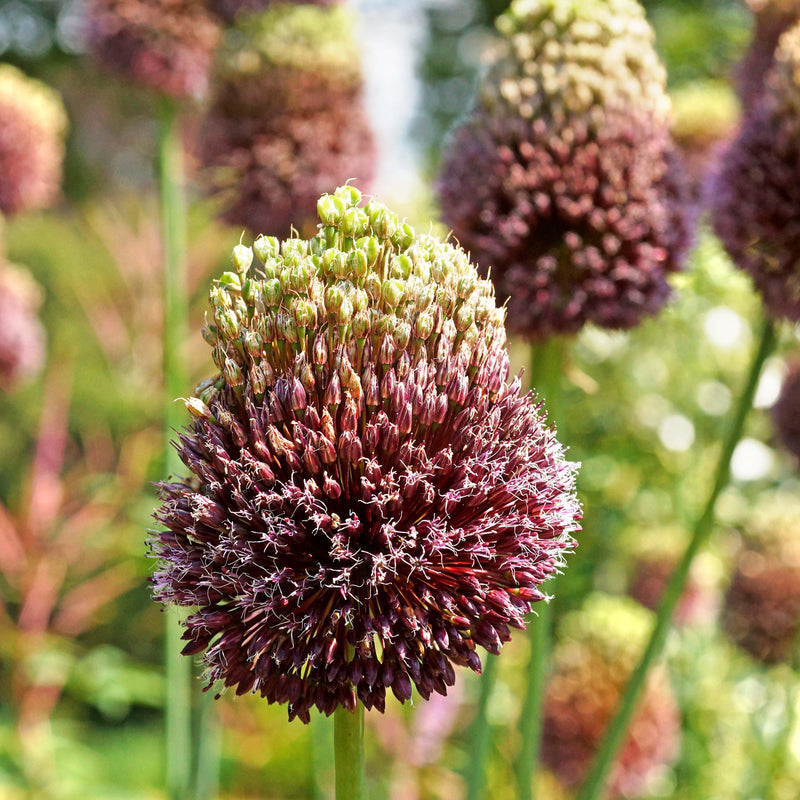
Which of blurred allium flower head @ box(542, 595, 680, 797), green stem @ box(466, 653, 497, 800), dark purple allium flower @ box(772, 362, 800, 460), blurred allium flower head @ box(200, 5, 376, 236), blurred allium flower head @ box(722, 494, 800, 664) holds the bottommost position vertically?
blurred allium flower head @ box(542, 595, 680, 797)

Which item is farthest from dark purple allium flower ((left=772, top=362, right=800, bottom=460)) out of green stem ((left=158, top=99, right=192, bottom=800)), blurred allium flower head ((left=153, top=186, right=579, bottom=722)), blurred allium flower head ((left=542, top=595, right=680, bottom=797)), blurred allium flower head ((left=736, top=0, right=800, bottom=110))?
green stem ((left=158, top=99, right=192, bottom=800))

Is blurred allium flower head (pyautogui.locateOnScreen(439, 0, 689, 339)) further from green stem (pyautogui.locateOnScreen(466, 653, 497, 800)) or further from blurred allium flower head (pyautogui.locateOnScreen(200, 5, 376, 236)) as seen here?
blurred allium flower head (pyautogui.locateOnScreen(200, 5, 376, 236))

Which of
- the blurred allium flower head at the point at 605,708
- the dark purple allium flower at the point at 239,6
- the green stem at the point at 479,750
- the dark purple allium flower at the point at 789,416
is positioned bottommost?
the blurred allium flower head at the point at 605,708

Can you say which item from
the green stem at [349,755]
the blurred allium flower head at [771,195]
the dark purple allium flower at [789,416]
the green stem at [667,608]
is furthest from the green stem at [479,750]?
the dark purple allium flower at [789,416]

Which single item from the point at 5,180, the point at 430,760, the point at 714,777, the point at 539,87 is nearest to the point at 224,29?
the point at 5,180

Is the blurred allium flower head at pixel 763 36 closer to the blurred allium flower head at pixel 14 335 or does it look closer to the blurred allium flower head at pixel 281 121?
the blurred allium flower head at pixel 281 121

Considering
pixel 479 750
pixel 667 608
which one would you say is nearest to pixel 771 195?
pixel 667 608

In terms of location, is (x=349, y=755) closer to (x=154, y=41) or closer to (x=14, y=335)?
(x=154, y=41)

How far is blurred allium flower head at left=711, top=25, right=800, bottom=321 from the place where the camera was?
2.00 metres

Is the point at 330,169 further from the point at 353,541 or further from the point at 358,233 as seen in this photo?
the point at 353,541

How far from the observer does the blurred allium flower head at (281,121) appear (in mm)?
3008

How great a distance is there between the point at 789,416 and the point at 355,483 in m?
2.31

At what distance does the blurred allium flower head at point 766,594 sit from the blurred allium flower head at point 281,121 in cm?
229

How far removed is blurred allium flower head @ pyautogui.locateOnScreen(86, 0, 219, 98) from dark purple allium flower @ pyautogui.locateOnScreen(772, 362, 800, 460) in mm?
2431
